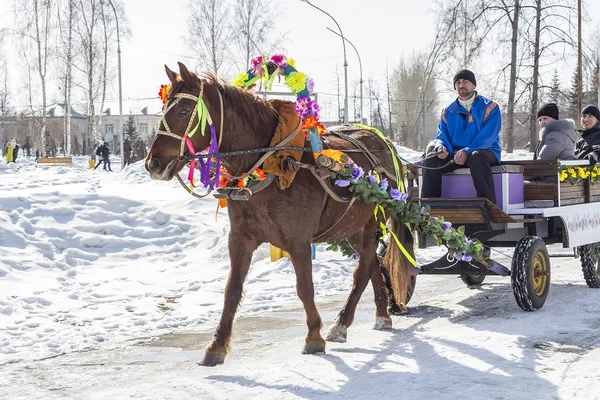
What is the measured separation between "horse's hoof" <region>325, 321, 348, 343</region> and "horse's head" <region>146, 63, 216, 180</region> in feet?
6.30

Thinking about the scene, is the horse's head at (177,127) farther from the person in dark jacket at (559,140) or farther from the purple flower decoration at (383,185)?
the person in dark jacket at (559,140)

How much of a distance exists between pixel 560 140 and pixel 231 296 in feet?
15.0

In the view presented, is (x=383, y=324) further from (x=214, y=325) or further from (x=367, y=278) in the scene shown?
(x=214, y=325)

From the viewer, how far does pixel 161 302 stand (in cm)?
870

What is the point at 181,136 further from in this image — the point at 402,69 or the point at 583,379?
the point at 402,69

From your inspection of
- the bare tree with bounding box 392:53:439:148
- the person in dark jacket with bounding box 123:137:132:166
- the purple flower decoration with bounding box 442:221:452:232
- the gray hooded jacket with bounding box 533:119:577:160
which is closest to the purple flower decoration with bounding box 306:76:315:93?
the purple flower decoration with bounding box 442:221:452:232

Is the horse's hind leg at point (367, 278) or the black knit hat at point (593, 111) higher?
the black knit hat at point (593, 111)

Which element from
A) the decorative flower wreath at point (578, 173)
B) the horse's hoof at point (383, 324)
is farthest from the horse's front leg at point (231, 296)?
the decorative flower wreath at point (578, 173)

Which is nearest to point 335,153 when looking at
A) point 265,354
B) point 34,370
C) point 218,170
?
point 218,170

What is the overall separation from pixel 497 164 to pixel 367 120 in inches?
3013

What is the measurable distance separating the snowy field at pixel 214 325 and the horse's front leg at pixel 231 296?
0.12 meters

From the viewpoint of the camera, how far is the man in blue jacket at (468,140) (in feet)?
24.3

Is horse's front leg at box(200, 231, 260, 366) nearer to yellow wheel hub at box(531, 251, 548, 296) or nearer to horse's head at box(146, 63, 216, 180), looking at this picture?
horse's head at box(146, 63, 216, 180)

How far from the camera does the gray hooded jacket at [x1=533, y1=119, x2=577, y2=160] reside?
28.6 ft
